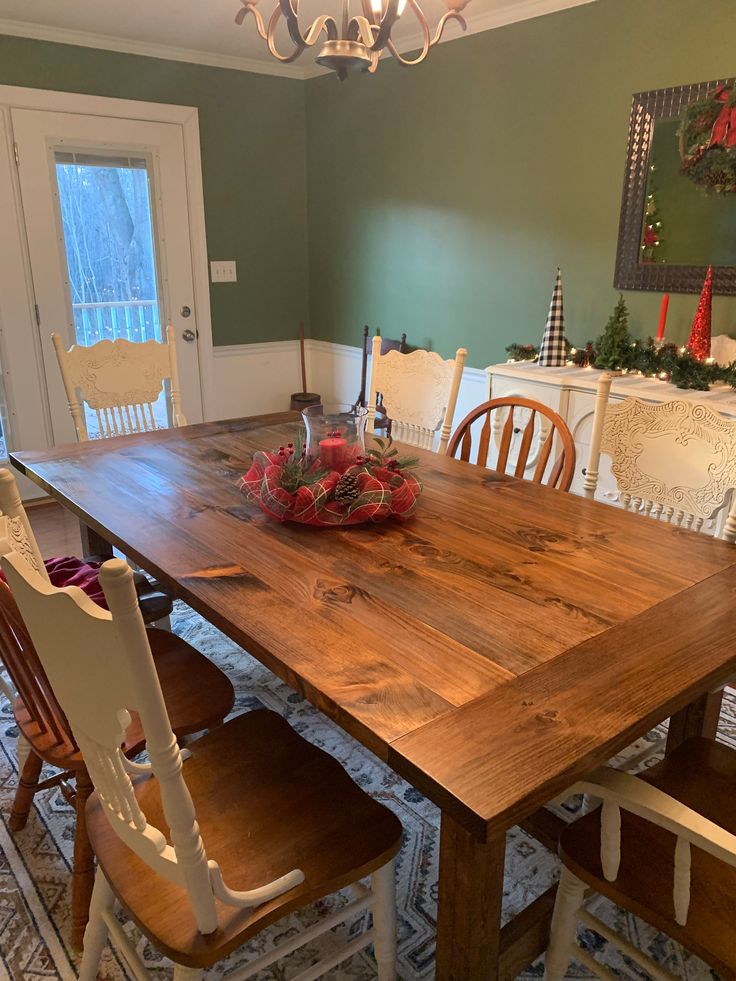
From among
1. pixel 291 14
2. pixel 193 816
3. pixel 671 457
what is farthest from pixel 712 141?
pixel 193 816

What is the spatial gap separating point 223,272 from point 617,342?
2.39m

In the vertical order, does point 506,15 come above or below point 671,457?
above

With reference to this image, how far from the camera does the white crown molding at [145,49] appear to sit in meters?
3.38

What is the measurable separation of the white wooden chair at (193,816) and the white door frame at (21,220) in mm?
2991

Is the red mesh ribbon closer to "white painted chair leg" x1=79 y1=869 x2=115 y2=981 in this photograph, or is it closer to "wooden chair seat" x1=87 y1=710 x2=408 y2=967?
"wooden chair seat" x1=87 y1=710 x2=408 y2=967

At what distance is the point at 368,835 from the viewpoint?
1.15 meters

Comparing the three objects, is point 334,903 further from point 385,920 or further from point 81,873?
point 81,873

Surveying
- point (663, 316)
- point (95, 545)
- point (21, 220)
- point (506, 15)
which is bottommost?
point (95, 545)

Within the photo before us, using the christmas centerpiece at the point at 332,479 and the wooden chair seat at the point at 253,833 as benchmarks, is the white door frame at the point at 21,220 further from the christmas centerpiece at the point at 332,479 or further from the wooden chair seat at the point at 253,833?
the wooden chair seat at the point at 253,833

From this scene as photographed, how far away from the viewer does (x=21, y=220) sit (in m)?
3.56

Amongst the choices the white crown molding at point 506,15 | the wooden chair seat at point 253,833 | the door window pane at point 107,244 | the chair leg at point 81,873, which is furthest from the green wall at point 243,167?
the wooden chair seat at point 253,833

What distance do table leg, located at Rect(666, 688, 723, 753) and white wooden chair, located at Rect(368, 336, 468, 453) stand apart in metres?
1.13

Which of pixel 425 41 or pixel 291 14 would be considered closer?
pixel 291 14

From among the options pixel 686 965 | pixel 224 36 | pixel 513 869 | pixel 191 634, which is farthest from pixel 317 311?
pixel 686 965
